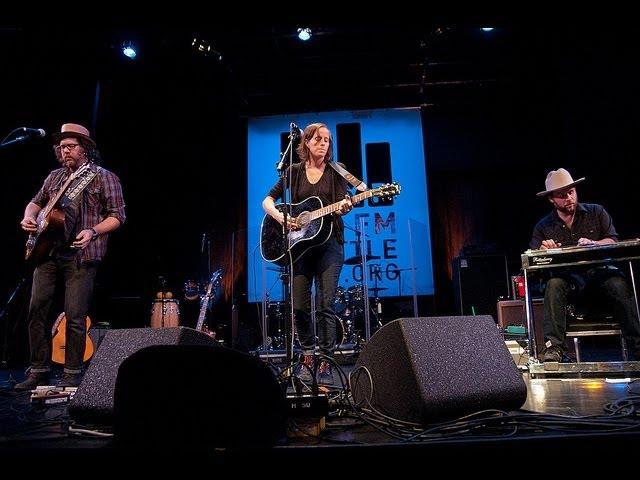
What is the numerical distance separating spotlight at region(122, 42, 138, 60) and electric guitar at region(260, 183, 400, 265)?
5.21 meters

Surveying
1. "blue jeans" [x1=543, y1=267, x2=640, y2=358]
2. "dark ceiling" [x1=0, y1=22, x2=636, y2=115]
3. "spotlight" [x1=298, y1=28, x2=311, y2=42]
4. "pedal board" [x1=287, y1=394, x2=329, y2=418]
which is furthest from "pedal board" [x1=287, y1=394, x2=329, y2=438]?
"spotlight" [x1=298, y1=28, x2=311, y2=42]

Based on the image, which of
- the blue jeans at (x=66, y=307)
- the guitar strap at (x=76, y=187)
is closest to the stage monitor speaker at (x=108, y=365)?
the blue jeans at (x=66, y=307)

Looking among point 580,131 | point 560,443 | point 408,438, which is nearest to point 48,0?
point 408,438

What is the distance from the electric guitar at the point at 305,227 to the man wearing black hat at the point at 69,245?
1225 millimetres

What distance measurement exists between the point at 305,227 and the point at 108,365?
1890 mm

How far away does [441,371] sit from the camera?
77.9 inches

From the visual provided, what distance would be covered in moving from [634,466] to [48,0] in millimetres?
3220

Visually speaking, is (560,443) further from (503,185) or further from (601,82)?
(503,185)

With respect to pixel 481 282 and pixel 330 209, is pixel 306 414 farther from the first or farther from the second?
pixel 481 282

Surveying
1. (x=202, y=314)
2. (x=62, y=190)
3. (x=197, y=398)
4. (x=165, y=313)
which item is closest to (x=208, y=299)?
(x=202, y=314)

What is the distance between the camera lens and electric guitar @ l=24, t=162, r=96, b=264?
3.59m

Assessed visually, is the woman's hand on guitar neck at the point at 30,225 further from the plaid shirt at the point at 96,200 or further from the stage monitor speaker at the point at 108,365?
the stage monitor speaker at the point at 108,365

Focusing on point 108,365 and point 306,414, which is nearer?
point 306,414

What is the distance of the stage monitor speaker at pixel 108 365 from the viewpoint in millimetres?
2086
